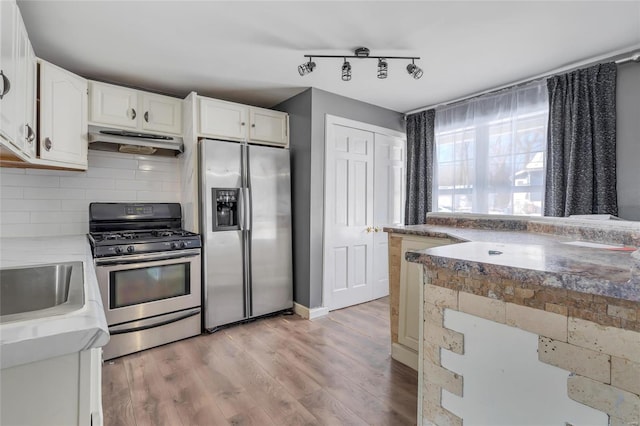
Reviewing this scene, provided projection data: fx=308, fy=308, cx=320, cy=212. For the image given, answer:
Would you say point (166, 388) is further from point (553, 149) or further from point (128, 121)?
point (553, 149)

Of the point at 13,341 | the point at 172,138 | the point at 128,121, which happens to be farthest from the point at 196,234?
the point at 13,341

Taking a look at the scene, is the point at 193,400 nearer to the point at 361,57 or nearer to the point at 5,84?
the point at 5,84

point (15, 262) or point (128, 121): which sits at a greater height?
point (128, 121)

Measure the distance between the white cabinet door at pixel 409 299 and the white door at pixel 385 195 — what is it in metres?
1.50

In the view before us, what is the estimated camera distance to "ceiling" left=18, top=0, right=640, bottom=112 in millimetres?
1879

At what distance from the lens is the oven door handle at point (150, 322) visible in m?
2.39

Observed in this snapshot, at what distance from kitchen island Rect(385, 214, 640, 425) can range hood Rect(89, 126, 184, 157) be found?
2.62 metres

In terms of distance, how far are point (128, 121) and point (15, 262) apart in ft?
5.69

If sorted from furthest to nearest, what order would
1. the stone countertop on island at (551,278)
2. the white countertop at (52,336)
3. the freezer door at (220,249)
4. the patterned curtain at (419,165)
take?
the patterned curtain at (419,165) → the freezer door at (220,249) → the stone countertop on island at (551,278) → the white countertop at (52,336)

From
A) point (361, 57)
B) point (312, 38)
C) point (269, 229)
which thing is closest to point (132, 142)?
point (269, 229)

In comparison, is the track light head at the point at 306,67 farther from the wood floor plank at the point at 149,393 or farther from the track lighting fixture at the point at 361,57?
the wood floor plank at the point at 149,393

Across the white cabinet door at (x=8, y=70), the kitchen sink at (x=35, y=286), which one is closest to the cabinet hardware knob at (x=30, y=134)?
the white cabinet door at (x=8, y=70)

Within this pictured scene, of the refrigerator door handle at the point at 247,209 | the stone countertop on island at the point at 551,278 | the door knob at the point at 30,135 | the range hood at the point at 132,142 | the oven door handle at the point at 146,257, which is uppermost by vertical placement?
the range hood at the point at 132,142

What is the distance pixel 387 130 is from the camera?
3.88m
